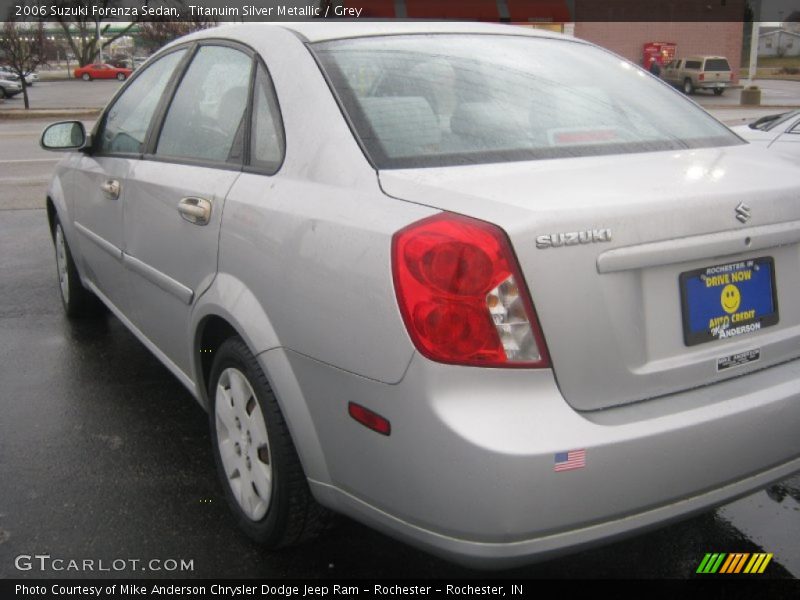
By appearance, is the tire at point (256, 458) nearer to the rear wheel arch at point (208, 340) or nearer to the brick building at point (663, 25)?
the rear wheel arch at point (208, 340)

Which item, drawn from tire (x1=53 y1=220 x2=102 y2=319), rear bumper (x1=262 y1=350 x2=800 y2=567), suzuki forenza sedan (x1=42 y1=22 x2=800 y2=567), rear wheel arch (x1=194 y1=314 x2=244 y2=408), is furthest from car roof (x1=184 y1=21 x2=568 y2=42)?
tire (x1=53 y1=220 x2=102 y2=319)

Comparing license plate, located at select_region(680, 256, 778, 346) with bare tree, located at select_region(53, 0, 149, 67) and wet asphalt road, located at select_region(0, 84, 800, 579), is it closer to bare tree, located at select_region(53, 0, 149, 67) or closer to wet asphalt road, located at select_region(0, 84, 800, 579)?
wet asphalt road, located at select_region(0, 84, 800, 579)

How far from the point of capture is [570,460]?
1901 millimetres

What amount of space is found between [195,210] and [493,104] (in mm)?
1046

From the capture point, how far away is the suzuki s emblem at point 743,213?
2158 mm

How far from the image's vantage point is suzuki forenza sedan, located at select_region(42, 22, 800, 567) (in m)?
1.94

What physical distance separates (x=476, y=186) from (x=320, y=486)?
3.02 feet

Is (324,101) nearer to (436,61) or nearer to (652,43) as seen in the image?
(436,61)

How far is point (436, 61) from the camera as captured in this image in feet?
9.17

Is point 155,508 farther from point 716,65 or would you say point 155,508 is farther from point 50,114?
point 716,65

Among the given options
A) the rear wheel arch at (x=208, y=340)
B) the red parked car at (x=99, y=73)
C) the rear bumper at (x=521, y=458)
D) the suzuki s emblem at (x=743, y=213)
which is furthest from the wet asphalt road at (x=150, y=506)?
the red parked car at (x=99, y=73)

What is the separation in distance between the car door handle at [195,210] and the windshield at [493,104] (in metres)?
0.62

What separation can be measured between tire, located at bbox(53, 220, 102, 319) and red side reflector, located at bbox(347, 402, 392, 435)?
333 centimetres

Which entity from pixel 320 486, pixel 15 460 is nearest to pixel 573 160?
pixel 320 486
